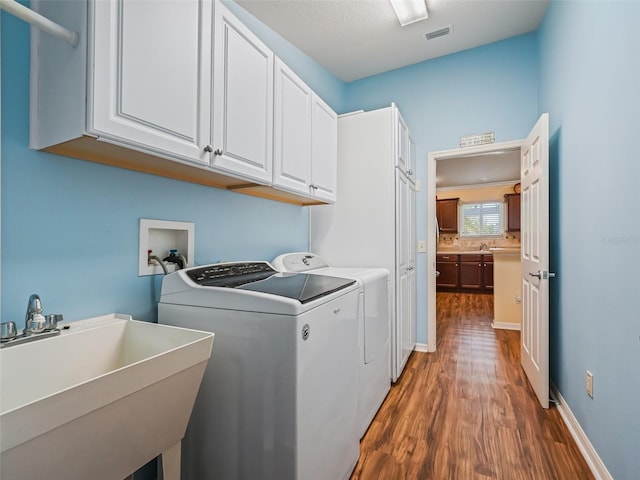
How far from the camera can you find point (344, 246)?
2504mm

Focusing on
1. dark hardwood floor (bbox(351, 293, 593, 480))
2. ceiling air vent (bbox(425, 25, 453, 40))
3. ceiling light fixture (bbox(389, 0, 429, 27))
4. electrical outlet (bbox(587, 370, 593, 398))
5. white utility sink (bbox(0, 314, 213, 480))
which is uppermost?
ceiling air vent (bbox(425, 25, 453, 40))

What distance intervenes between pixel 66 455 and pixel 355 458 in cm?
126

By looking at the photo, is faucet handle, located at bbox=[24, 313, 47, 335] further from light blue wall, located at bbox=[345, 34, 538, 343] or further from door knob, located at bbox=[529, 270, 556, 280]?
light blue wall, located at bbox=[345, 34, 538, 343]

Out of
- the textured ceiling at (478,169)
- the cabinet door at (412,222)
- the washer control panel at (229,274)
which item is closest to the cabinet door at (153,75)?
the washer control panel at (229,274)

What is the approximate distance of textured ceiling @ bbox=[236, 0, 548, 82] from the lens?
2.26m

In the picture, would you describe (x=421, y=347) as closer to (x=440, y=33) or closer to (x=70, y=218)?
(x=440, y=33)

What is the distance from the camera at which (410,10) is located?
7.51 feet

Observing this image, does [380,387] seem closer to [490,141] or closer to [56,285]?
[56,285]

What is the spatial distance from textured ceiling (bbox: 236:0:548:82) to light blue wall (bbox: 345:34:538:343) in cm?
12

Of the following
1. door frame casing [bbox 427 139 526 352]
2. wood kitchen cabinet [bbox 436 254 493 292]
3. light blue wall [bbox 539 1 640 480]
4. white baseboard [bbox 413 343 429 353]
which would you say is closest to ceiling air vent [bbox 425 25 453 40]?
light blue wall [bbox 539 1 640 480]

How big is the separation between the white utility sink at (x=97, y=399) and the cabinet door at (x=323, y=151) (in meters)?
1.30

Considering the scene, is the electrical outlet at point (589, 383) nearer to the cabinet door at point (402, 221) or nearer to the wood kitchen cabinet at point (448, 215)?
the cabinet door at point (402, 221)

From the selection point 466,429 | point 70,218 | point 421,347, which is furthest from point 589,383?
point 70,218

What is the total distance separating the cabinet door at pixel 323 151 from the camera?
2018 millimetres
